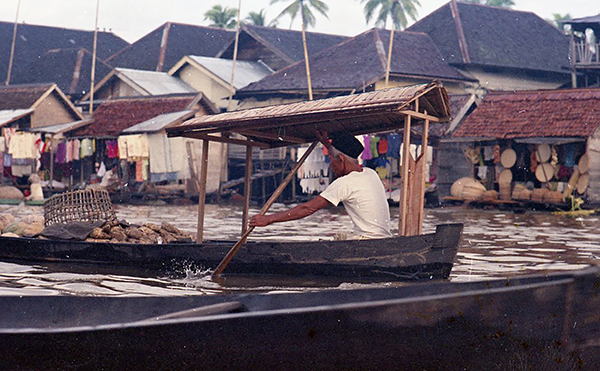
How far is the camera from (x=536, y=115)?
20031 mm

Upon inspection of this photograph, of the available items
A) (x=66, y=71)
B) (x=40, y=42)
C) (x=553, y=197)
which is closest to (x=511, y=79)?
(x=553, y=197)

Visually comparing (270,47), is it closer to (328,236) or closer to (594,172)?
(594,172)

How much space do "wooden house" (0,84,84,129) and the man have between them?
20313mm

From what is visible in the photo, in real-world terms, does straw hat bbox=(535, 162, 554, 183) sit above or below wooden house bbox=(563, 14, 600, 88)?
below

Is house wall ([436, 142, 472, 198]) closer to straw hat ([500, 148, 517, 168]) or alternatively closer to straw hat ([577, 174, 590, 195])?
straw hat ([500, 148, 517, 168])

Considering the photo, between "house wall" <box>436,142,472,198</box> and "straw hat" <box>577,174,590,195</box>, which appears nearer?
"straw hat" <box>577,174,590,195</box>

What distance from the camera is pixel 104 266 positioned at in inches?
348

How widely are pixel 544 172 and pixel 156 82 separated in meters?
16.0

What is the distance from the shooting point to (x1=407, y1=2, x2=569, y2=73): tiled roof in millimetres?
28484

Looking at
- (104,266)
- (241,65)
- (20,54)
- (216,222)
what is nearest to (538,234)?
(216,222)

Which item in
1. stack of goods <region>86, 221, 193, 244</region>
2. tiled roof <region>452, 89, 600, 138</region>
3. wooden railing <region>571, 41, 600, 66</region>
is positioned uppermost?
wooden railing <region>571, 41, 600, 66</region>

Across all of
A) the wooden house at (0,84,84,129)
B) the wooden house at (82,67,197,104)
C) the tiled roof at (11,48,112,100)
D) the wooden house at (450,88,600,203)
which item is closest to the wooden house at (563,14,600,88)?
the wooden house at (450,88,600,203)

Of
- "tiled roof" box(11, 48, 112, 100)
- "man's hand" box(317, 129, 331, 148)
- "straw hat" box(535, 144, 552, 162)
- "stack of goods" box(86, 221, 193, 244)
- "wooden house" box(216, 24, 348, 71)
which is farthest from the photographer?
"tiled roof" box(11, 48, 112, 100)

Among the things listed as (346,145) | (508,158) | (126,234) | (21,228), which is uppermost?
(508,158)
